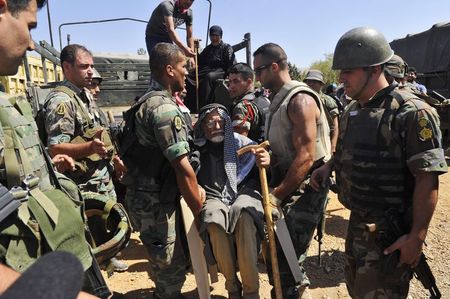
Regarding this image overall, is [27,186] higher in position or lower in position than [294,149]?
higher

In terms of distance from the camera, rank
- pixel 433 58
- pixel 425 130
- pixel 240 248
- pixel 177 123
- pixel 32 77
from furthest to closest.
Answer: pixel 433 58 → pixel 32 77 → pixel 240 248 → pixel 177 123 → pixel 425 130

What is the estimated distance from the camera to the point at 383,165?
2207mm

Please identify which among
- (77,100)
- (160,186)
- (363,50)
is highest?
(363,50)

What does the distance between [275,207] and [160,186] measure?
0.94 metres

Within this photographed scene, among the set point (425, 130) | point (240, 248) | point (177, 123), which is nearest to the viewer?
point (425, 130)

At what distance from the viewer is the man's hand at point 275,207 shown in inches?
114

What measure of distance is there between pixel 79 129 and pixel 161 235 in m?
1.28

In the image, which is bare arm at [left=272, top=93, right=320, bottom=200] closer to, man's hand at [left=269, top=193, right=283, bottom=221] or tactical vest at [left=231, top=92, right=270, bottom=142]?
man's hand at [left=269, top=193, right=283, bottom=221]

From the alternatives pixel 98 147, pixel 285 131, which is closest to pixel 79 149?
pixel 98 147

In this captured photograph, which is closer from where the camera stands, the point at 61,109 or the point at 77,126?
the point at 61,109

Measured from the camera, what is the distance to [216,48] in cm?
582

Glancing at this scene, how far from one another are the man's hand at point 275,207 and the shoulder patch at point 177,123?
989 millimetres

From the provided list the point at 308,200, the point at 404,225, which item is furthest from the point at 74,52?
the point at 404,225

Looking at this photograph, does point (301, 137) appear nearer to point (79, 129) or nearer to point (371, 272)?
point (371, 272)
